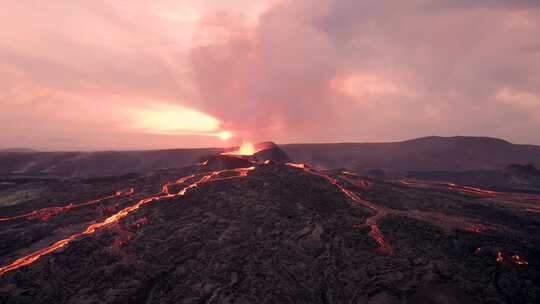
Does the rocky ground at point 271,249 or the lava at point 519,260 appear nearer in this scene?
the rocky ground at point 271,249

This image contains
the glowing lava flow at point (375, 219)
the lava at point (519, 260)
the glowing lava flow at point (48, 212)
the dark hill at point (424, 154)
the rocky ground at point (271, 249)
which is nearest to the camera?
the rocky ground at point (271, 249)

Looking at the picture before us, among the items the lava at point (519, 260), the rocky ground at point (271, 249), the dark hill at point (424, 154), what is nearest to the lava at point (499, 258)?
the rocky ground at point (271, 249)

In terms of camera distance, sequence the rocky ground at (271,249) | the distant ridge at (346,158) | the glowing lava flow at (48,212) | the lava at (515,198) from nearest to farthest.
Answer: the rocky ground at (271,249)
the glowing lava flow at (48,212)
the lava at (515,198)
the distant ridge at (346,158)

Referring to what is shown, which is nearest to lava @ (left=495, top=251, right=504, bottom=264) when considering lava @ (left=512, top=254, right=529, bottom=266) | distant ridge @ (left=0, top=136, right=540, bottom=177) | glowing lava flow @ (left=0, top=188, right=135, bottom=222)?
lava @ (left=512, top=254, right=529, bottom=266)

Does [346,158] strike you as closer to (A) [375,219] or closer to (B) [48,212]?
(A) [375,219]

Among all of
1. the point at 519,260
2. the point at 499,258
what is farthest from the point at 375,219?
the point at 519,260

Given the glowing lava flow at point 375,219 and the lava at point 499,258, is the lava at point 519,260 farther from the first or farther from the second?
the glowing lava flow at point 375,219

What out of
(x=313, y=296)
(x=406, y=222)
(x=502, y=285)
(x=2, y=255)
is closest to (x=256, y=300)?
(x=313, y=296)
